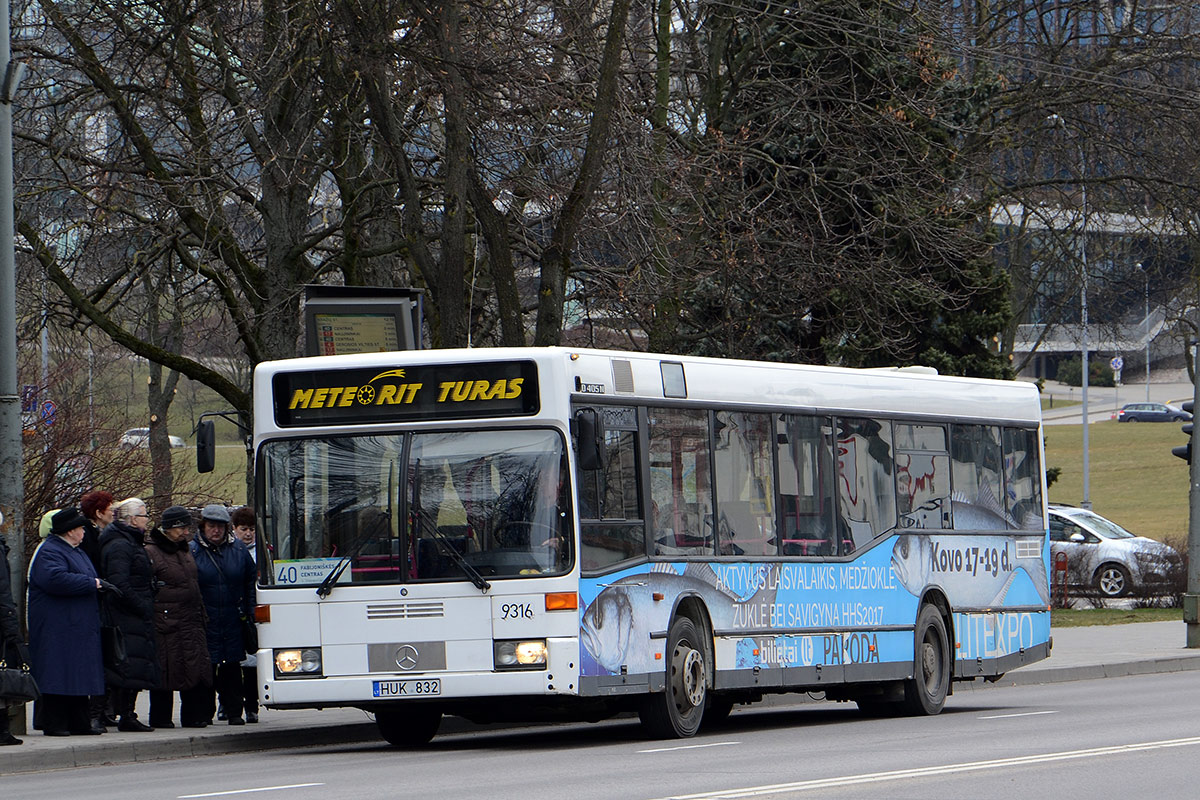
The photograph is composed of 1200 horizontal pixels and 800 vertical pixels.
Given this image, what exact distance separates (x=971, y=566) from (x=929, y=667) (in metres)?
1.22

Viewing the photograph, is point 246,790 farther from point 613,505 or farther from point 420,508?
point 613,505

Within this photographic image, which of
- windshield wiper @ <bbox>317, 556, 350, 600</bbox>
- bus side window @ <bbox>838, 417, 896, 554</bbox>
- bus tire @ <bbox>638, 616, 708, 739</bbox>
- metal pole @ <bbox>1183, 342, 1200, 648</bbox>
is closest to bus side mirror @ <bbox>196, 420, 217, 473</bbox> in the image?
windshield wiper @ <bbox>317, 556, 350, 600</bbox>

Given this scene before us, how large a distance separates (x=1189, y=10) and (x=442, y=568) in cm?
2212

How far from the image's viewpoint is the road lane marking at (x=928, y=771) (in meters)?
9.39

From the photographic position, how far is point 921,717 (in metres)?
16.7

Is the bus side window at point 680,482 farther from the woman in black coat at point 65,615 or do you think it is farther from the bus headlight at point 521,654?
the woman in black coat at point 65,615

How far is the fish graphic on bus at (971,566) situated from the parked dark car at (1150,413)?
266 ft

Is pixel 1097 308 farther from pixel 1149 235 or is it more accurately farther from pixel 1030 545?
pixel 1030 545

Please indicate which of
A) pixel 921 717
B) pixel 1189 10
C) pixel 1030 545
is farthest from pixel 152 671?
pixel 1189 10

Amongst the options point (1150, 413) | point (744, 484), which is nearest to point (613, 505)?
point (744, 484)

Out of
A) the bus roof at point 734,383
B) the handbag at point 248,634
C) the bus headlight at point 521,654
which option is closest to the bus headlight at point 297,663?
the bus headlight at point 521,654

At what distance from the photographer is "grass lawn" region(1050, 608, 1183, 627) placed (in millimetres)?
30609

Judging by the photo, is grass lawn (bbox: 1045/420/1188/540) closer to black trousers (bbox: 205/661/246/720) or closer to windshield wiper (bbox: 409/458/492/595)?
black trousers (bbox: 205/661/246/720)

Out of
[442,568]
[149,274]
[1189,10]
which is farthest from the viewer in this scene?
[1189,10]
